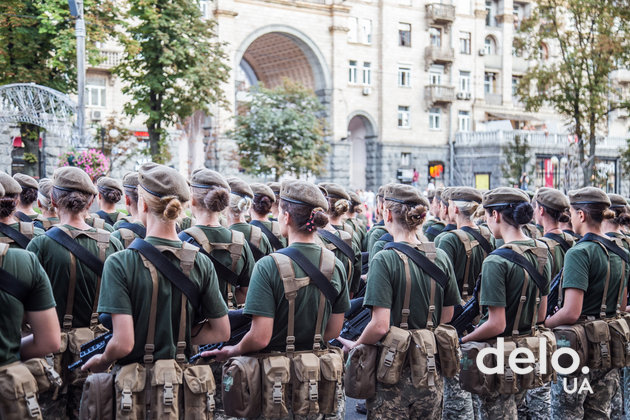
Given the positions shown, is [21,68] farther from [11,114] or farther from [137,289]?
[137,289]

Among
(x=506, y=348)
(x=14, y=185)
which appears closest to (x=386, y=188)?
(x=506, y=348)

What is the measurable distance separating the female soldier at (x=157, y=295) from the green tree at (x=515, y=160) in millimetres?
36106

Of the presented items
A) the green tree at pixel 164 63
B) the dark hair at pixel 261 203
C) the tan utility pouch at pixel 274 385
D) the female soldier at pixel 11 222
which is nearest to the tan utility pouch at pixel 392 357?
the tan utility pouch at pixel 274 385

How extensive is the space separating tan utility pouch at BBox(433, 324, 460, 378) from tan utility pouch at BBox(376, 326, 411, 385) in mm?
391

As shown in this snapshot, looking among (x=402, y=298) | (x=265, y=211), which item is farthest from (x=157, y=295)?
(x=265, y=211)

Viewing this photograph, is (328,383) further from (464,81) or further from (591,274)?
(464,81)

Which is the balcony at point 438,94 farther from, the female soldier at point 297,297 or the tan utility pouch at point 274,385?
the tan utility pouch at point 274,385

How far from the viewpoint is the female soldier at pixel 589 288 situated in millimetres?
6281

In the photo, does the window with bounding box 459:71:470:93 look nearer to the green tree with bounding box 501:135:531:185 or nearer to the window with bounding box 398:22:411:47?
the window with bounding box 398:22:411:47

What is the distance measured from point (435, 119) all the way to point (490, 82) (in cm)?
621

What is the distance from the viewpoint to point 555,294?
23.0 feet

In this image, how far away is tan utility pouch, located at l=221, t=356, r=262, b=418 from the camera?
4.79 meters

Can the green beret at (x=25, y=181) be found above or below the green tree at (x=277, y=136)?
below

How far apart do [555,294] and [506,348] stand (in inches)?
63.0
